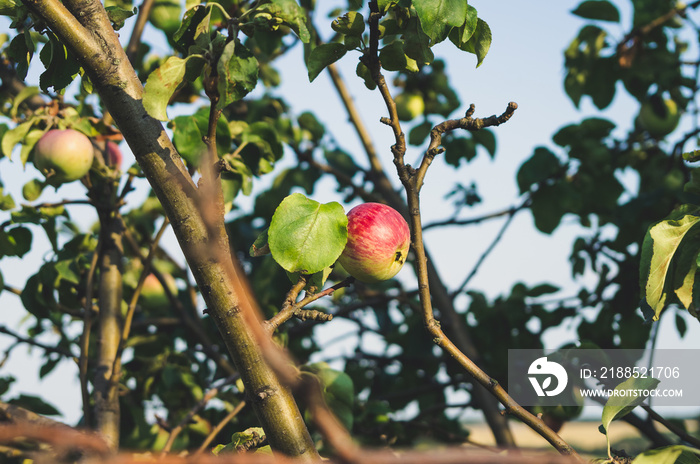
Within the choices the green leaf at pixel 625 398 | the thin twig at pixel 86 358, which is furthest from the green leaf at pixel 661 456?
the thin twig at pixel 86 358

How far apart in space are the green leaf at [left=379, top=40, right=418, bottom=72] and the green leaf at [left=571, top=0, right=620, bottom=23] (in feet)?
6.32

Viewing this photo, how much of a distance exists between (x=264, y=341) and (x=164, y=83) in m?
0.74

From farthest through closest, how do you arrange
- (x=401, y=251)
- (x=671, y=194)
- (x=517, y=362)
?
(x=517, y=362)
(x=671, y=194)
(x=401, y=251)

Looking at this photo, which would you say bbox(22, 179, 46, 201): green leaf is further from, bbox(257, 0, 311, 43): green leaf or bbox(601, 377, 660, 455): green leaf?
bbox(601, 377, 660, 455): green leaf

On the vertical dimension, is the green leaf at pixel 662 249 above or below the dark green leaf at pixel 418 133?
below

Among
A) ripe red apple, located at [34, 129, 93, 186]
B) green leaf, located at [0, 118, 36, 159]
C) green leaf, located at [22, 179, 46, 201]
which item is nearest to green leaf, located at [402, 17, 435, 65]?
ripe red apple, located at [34, 129, 93, 186]

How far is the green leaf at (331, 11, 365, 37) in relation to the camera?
99 cm

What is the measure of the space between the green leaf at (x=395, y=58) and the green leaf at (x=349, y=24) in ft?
0.26

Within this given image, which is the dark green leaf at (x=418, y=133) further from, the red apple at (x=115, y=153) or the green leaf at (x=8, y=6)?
the green leaf at (x=8, y=6)

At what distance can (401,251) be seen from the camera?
1172mm

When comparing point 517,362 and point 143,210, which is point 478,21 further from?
point 143,210

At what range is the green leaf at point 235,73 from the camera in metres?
0.91

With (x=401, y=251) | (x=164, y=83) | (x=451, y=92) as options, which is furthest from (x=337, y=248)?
(x=451, y=92)

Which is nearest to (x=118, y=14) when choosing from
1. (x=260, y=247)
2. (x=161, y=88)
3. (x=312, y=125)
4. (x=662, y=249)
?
(x=161, y=88)
